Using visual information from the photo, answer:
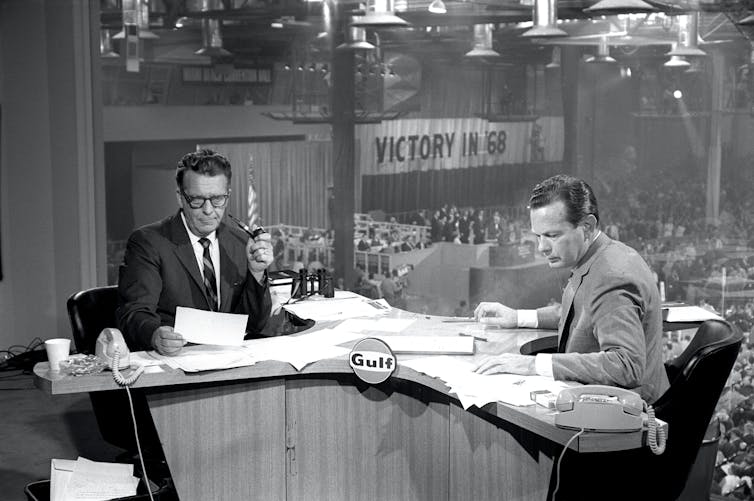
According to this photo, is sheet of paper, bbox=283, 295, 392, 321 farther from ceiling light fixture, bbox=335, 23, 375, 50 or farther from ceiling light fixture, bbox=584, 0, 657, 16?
ceiling light fixture, bbox=335, 23, 375, 50

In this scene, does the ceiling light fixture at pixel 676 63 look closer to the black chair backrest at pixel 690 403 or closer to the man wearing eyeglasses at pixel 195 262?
the black chair backrest at pixel 690 403

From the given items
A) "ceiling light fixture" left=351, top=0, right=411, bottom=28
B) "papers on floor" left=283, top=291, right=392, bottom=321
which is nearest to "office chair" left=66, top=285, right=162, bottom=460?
"papers on floor" left=283, top=291, right=392, bottom=321

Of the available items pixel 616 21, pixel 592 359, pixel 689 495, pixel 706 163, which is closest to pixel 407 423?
pixel 592 359

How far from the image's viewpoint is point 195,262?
3.44 metres

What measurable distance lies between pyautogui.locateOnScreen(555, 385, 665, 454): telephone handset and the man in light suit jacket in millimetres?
235

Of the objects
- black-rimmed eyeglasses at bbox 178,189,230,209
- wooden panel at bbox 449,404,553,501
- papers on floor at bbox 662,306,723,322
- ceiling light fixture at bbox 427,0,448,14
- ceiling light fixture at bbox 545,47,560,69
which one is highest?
ceiling light fixture at bbox 427,0,448,14

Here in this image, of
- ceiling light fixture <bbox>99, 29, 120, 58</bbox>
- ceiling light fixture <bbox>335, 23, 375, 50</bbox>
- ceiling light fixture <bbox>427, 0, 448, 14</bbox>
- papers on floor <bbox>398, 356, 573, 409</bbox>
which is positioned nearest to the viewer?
papers on floor <bbox>398, 356, 573, 409</bbox>

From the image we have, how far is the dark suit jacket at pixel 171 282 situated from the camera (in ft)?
10.5

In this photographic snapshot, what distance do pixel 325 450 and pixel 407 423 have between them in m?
0.30

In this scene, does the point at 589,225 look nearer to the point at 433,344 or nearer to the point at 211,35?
the point at 433,344

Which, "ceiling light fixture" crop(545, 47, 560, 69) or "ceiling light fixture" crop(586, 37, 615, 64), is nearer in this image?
"ceiling light fixture" crop(586, 37, 615, 64)

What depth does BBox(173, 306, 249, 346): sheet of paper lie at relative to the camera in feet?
9.78

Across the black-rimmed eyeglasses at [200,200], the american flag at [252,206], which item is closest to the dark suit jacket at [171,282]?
→ the black-rimmed eyeglasses at [200,200]

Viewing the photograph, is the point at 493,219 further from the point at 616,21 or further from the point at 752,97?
the point at 752,97
